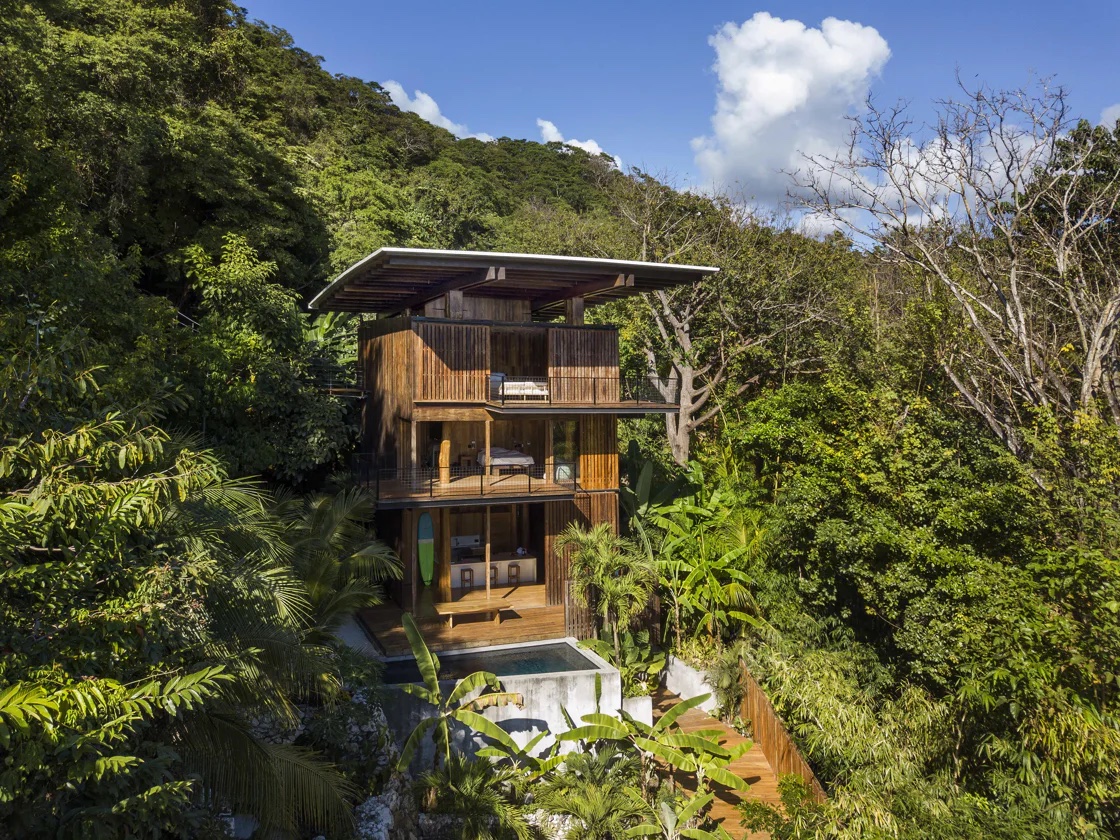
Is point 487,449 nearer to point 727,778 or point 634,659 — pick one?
point 634,659

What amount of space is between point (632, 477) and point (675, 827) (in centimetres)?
1043

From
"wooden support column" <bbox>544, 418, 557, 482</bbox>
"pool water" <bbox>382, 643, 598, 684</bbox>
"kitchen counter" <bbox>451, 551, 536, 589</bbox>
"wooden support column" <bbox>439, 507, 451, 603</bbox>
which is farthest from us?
"kitchen counter" <bbox>451, 551, 536, 589</bbox>

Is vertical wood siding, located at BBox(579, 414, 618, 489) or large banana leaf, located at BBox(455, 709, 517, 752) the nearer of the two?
large banana leaf, located at BBox(455, 709, 517, 752)

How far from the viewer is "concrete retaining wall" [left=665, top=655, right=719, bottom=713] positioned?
16125mm

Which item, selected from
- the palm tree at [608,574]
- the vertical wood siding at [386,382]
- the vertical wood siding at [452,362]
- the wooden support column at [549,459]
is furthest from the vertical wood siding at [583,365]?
the vertical wood siding at [386,382]

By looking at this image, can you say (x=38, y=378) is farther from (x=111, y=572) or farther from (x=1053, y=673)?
(x=1053, y=673)

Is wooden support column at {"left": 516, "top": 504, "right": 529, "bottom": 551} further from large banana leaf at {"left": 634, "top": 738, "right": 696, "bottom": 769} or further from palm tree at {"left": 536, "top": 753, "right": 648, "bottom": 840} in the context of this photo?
palm tree at {"left": 536, "top": 753, "right": 648, "bottom": 840}

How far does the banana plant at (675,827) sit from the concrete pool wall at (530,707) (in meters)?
2.29

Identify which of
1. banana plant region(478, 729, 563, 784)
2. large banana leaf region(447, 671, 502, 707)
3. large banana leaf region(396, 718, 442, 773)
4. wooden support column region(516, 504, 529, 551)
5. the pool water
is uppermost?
wooden support column region(516, 504, 529, 551)

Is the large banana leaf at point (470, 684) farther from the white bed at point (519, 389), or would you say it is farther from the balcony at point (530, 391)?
the white bed at point (519, 389)

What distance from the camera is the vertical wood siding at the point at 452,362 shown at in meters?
15.7

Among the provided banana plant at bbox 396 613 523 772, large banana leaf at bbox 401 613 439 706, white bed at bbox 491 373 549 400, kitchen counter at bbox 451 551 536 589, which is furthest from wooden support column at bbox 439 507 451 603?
large banana leaf at bbox 401 613 439 706

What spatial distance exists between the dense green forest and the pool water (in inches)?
69.2

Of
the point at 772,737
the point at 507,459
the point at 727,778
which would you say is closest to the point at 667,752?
the point at 727,778
